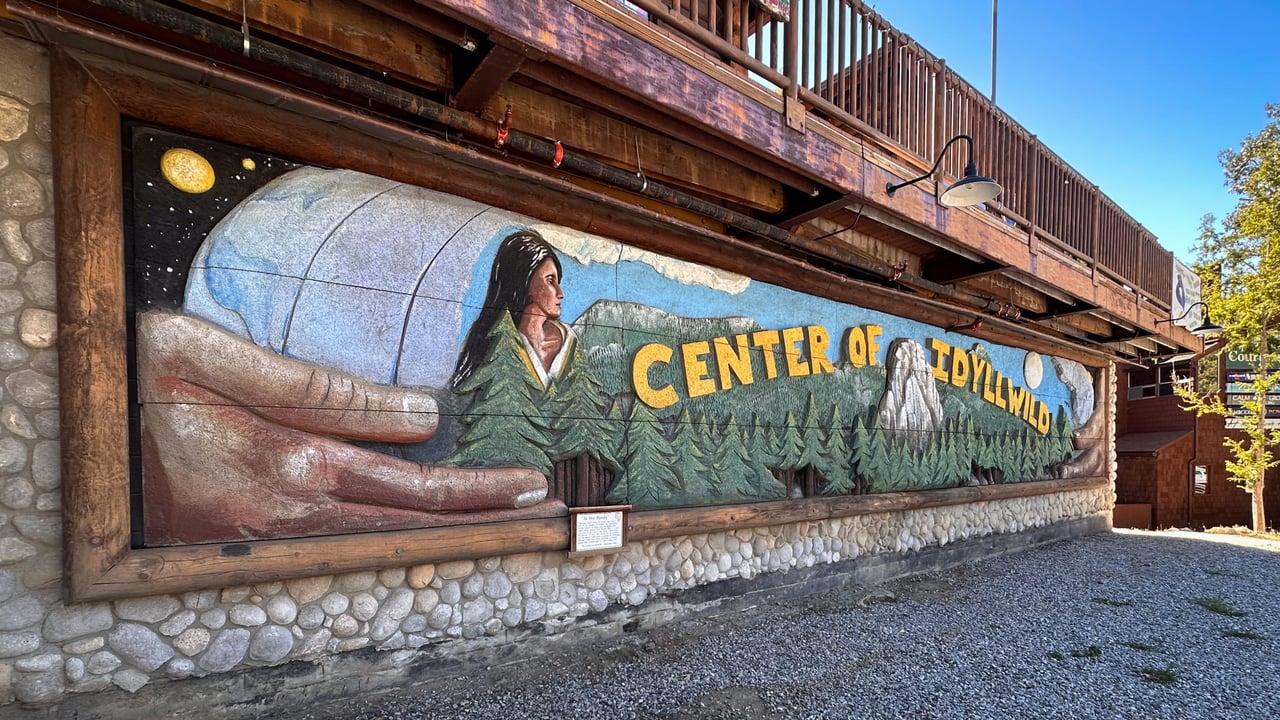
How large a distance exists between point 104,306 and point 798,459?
A: 519 centimetres

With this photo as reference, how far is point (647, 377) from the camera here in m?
4.64

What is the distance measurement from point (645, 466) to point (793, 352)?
206cm

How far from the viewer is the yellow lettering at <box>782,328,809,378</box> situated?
559cm

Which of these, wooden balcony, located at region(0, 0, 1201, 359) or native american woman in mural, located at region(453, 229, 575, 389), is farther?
native american woman in mural, located at region(453, 229, 575, 389)

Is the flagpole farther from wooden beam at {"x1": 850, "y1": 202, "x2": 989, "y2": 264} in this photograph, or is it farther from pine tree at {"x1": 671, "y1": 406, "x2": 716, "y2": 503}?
pine tree at {"x1": 671, "y1": 406, "x2": 716, "y2": 503}

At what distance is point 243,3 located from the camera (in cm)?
263

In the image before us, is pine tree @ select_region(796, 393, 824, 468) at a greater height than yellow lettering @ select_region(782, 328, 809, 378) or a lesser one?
lesser

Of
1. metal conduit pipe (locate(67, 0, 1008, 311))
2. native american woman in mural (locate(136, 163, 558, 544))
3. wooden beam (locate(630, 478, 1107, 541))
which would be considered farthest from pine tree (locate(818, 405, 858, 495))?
native american woman in mural (locate(136, 163, 558, 544))

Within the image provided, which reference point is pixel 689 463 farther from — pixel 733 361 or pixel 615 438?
pixel 733 361

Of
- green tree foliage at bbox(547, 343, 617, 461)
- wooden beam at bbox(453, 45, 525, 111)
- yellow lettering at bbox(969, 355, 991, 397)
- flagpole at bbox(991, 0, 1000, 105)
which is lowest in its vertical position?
green tree foliage at bbox(547, 343, 617, 461)

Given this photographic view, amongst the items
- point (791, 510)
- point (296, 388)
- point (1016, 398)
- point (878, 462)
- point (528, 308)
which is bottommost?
point (791, 510)

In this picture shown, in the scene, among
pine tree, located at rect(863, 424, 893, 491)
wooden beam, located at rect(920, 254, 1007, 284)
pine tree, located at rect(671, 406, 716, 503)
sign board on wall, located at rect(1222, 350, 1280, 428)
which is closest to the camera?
pine tree, located at rect(671, 406, 716, 503)

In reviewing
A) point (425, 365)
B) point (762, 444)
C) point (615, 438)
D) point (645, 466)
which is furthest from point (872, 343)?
point (425, 365)

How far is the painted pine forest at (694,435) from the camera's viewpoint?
3.89m
